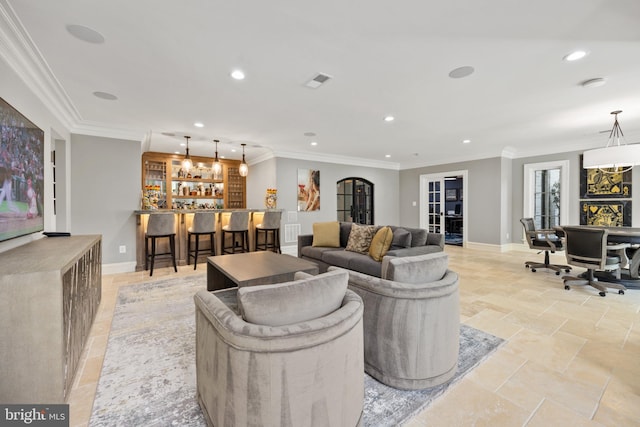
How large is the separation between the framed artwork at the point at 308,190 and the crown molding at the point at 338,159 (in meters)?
0.34

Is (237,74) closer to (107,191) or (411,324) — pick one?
(411,324)

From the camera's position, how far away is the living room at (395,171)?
8.17ft

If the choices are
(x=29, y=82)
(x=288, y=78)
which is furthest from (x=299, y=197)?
(x=29, y=82)

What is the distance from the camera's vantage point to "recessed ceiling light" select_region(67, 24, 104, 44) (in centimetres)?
210

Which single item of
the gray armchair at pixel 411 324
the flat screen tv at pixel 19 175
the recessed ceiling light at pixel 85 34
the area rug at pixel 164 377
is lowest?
the area rug at pixel 164 377

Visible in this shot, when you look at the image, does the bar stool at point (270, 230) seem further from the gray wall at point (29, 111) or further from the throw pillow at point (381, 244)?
the gray wall at point (29, 111)

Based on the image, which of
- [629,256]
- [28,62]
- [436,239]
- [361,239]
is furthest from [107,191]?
[629,256]

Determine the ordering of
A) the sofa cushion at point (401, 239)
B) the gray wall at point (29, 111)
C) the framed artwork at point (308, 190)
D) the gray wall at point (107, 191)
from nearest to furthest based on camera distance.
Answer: the gray wall at point (29, 111), the sofa cushion at point (401, 239), the gray wall at point (107, 191), the framed artwork at point (308, 190)

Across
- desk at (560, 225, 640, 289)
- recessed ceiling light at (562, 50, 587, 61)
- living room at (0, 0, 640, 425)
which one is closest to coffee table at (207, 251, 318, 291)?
living room at (0, 0, 640, 425)

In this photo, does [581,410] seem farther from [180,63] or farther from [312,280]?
[180,63]

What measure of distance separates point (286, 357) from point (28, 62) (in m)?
3.43

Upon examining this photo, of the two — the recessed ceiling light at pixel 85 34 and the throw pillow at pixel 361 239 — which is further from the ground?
the recessed ceiling light at pixel 85 34

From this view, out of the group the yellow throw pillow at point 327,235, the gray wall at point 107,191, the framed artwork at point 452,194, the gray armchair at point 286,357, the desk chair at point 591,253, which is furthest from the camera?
the framed artwork at point 452,194

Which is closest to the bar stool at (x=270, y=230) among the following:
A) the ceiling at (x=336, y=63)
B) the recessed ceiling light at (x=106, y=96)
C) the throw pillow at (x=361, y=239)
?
the ceiling at (x=336, y=63)
